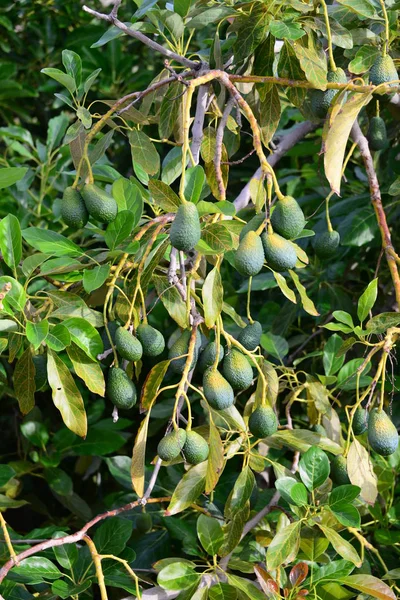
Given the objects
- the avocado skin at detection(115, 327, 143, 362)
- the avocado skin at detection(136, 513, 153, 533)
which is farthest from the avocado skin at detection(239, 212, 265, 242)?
the avocado skin at detection(136, 513, 153, 533)

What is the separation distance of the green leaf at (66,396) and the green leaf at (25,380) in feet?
0.15

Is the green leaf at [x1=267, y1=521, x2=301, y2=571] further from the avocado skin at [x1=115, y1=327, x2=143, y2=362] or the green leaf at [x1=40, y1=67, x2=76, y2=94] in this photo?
the green leaf at [x1=40, y1=67, x2=76, y2=94]

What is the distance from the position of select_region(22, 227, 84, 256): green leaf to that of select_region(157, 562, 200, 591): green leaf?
0.49m

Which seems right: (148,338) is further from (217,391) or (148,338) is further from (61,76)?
(61,76)

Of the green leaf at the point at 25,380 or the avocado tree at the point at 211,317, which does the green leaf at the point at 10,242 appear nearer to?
the avocado tree at the point at 211,317

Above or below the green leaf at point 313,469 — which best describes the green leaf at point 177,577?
below

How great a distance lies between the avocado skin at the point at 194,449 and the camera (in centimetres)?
119

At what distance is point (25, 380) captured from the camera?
1.31m

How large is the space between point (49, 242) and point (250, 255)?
406 mm

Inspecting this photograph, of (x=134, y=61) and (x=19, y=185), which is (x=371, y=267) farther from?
(x=134, y=61)

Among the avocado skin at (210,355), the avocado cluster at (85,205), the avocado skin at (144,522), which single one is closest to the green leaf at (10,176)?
the avocado cluster at (85,205)

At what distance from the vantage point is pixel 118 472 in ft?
6.17

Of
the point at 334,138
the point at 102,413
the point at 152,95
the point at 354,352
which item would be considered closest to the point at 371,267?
the point at 354,352

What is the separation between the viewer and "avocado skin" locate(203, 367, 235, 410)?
1.14m
